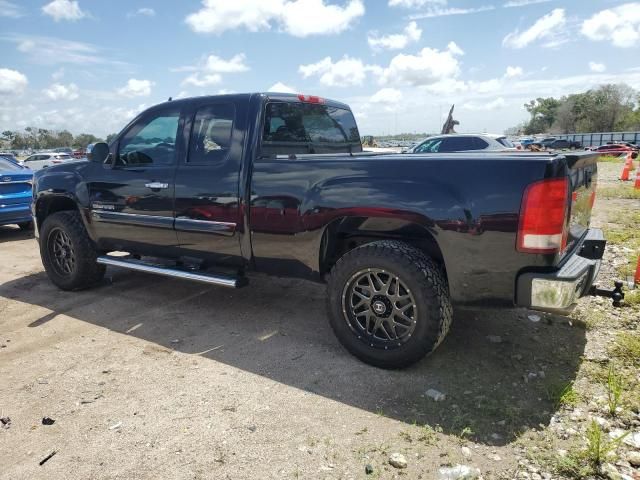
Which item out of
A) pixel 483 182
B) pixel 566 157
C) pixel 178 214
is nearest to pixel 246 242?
pixel 178 214

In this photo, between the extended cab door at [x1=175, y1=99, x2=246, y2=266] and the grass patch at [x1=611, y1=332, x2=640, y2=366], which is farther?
the extended cab door at [x1=175, y1=99, x2=246, y2=266]

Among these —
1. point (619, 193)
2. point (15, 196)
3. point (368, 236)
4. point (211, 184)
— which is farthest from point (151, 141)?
point (619, 193)

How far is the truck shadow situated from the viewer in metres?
2.87

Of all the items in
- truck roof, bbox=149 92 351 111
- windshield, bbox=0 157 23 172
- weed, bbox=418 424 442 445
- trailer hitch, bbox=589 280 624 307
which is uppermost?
truck roof, bbox=149 92 351 111

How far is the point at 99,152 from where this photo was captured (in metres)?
4.67

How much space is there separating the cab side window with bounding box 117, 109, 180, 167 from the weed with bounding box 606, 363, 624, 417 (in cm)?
370

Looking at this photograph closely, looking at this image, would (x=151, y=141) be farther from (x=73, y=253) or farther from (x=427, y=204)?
(x=427, y=204)

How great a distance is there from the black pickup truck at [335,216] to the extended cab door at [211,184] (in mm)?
12

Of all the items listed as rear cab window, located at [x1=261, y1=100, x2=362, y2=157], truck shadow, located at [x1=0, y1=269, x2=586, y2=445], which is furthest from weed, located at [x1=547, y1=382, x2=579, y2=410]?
rear cab window, located at [x1=261, y1=100, x2=362, y2=157]

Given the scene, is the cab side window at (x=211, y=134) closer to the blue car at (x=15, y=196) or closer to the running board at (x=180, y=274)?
the running board at (x=180, y=274)

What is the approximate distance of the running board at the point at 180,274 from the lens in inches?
155

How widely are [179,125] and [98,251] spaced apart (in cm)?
177

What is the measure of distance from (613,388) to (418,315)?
124 cm

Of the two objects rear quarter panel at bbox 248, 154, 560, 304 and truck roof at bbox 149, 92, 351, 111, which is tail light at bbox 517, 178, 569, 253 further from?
truck roof at bbox 149, 92, 351, 111
